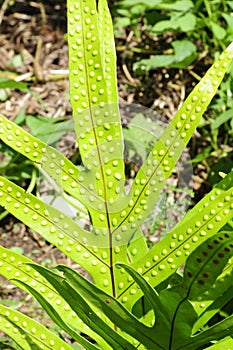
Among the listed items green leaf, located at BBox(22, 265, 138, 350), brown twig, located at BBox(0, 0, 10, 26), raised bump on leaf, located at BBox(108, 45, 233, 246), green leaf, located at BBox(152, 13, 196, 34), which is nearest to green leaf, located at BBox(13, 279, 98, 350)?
green leaf, located at BBox(22, 265, 138, 350)

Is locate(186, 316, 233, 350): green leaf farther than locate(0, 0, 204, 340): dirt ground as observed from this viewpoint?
No

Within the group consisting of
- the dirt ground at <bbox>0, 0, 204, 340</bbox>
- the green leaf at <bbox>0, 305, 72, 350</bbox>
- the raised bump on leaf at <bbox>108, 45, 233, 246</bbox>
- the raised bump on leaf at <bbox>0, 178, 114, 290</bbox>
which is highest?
the raised bump on leaf at <bbox>108, 45, 233, 246</bbox>

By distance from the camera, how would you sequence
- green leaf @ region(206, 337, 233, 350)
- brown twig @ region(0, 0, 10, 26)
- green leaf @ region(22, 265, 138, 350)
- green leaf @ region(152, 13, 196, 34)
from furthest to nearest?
brown twig @ region(0, 0, 10, 26) < green leaf @ region(152, 13, 196, 34) < green leaf @ region(206, 337, 233, 350) < green leaf @ region(22, 265, 138, 350)

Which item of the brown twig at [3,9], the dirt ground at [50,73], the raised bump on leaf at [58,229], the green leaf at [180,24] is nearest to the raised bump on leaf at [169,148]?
the raised bump on leaf at [58,229]

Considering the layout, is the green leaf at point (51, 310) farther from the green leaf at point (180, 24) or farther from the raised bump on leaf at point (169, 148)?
the green leaf at point (180, 24)

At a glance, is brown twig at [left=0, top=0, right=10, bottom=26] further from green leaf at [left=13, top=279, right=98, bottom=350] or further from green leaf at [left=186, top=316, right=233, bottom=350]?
green leaf at [left=186, top=316, right=233, bottom=350]

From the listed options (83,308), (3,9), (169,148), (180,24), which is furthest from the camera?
(3,9)

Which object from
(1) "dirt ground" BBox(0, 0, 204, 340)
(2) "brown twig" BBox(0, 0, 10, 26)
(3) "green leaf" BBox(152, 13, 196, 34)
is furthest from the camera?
(2) "brown twig" BBox(0, 0, 10, 26)

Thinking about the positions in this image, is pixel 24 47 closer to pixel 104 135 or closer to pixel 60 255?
pixel 60 255

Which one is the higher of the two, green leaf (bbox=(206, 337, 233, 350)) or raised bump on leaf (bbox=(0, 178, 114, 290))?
raised bump on leaf (bbox=(0, 178, 114, 290))

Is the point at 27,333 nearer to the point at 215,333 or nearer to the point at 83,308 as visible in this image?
the point at 83,308

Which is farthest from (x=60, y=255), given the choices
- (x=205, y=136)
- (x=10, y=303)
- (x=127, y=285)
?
(x=127, y=285)

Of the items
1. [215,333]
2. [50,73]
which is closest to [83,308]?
[215,333]
